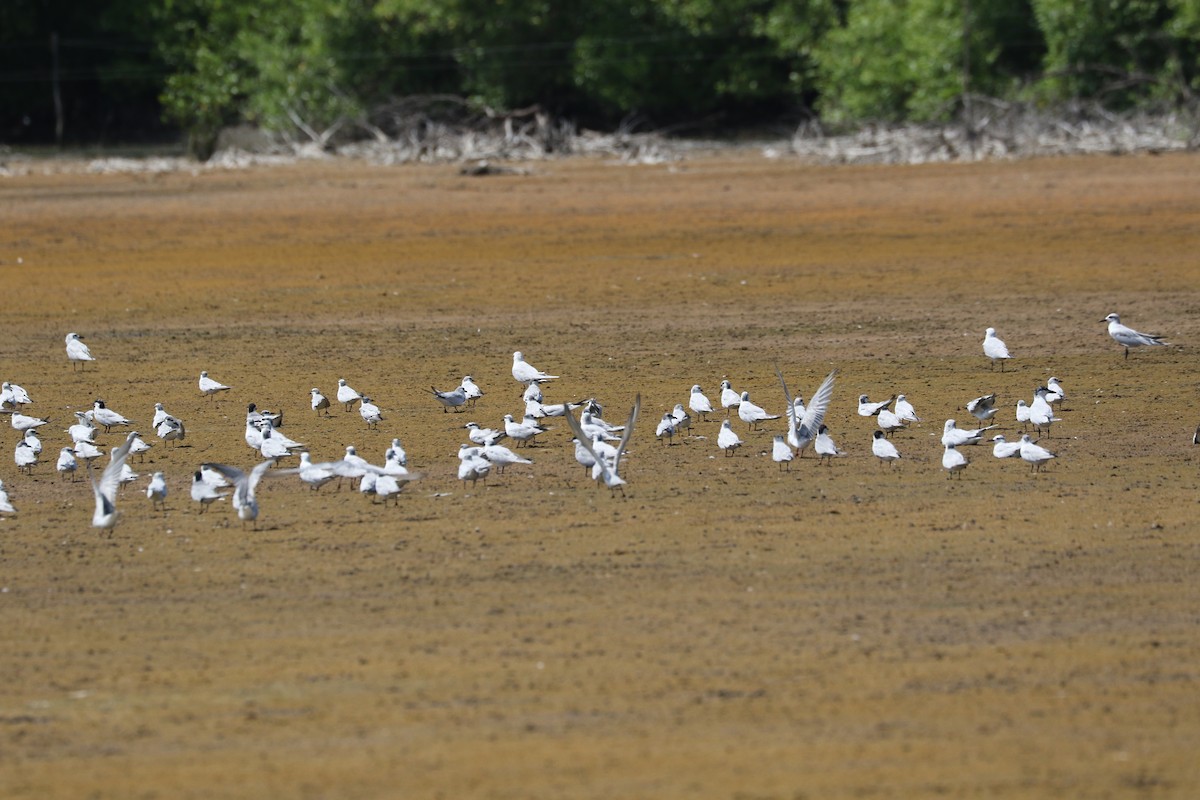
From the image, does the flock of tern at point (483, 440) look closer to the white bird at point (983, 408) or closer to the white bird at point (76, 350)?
the white bird at point (983, 408)

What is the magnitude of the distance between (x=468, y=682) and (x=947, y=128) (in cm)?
3460

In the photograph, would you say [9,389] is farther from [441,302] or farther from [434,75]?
[434,75]

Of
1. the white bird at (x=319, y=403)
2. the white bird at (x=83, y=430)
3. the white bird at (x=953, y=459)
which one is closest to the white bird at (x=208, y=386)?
the white bird at (x=319, y=403)

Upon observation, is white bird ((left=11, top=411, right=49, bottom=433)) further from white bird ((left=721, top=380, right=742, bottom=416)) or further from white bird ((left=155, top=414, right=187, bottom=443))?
white bird ((left=721, top=380, right=742, bottom=416))

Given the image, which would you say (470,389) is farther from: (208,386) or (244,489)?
(244,489)

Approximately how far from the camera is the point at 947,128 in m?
40.7

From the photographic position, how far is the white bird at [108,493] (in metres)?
10.5

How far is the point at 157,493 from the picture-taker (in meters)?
11.2

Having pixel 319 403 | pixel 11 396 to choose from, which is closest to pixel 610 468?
pixel 319 403

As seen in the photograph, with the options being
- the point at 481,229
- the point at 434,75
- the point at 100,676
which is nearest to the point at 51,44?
the point at 434,75

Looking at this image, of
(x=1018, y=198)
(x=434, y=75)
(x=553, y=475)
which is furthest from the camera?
(x=434, y=75)

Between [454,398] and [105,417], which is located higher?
[105,417]

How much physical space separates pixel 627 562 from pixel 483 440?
9.11 feet

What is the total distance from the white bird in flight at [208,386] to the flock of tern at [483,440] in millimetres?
12
